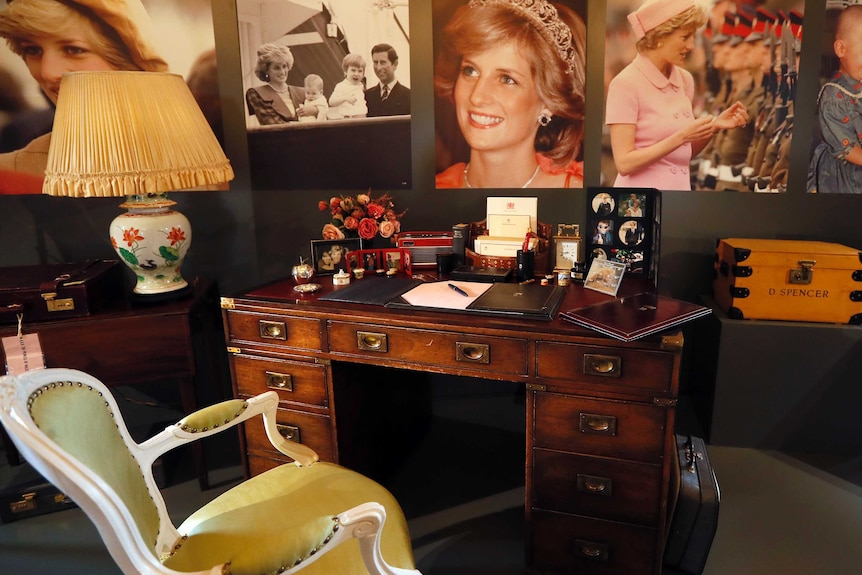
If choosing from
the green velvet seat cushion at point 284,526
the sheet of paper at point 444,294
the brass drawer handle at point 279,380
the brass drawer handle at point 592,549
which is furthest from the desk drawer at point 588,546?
the brass drawer handle at point 279,380

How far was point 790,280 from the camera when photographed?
2289 millimetres

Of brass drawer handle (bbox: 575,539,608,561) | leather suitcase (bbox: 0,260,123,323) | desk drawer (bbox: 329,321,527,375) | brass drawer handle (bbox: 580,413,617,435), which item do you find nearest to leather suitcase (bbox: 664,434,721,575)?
brass drawer handle (bbox: 575,539,608,561)

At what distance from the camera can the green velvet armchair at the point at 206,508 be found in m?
1.08

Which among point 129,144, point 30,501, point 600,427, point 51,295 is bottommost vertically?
point 30,501

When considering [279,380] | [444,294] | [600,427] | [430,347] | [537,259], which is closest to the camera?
[600,427]

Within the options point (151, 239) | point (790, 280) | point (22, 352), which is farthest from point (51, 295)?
point (790, 280)

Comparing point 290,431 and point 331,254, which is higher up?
point 331,254

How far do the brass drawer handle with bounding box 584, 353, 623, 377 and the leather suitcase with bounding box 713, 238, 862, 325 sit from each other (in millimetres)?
929

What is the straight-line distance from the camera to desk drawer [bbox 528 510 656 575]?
176 centimetres

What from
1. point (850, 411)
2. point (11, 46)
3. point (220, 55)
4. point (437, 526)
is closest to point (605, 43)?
point (220, 55)

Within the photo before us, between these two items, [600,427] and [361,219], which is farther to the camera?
[361,219]

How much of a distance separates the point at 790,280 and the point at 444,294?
1.39 metres

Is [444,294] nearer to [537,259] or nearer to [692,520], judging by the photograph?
[537,259]

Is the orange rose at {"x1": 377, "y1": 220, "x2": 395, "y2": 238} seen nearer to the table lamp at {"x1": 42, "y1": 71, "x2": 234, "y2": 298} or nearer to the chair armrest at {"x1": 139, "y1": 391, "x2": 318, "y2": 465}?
the table lamp at {"x1": 42, "y1": 71, "x2": 234, "y2": 298}
